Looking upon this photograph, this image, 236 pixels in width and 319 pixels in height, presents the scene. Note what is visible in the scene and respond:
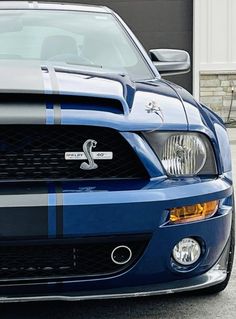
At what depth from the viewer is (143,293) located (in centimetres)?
282

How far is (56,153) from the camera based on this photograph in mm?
2787

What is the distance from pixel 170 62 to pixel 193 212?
76.0 inches

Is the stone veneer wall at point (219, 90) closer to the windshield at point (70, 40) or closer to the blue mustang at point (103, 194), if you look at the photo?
the windshield at point (70, 40)

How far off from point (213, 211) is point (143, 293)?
18.3 inches

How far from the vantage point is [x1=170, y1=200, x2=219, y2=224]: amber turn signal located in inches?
109

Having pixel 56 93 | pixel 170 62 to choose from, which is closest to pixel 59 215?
pixel 56 93

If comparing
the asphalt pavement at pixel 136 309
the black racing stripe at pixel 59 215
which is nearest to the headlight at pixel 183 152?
the black racing stripe at pixel 59 215

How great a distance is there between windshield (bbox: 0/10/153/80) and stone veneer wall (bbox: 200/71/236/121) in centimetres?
857

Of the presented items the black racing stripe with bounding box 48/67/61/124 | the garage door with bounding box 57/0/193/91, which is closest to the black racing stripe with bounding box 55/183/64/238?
the black racing stripe with bounding box 48/67/61/124

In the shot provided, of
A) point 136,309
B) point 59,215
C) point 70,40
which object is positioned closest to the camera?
point 59,215

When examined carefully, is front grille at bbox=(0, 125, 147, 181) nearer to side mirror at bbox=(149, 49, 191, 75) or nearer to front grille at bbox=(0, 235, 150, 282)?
front grille at bbox=(0, 235, 150, 282)

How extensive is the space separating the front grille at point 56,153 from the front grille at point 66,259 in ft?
0.93

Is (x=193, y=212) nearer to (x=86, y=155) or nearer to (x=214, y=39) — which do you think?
(x=86, y=155)

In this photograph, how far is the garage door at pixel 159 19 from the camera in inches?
502
